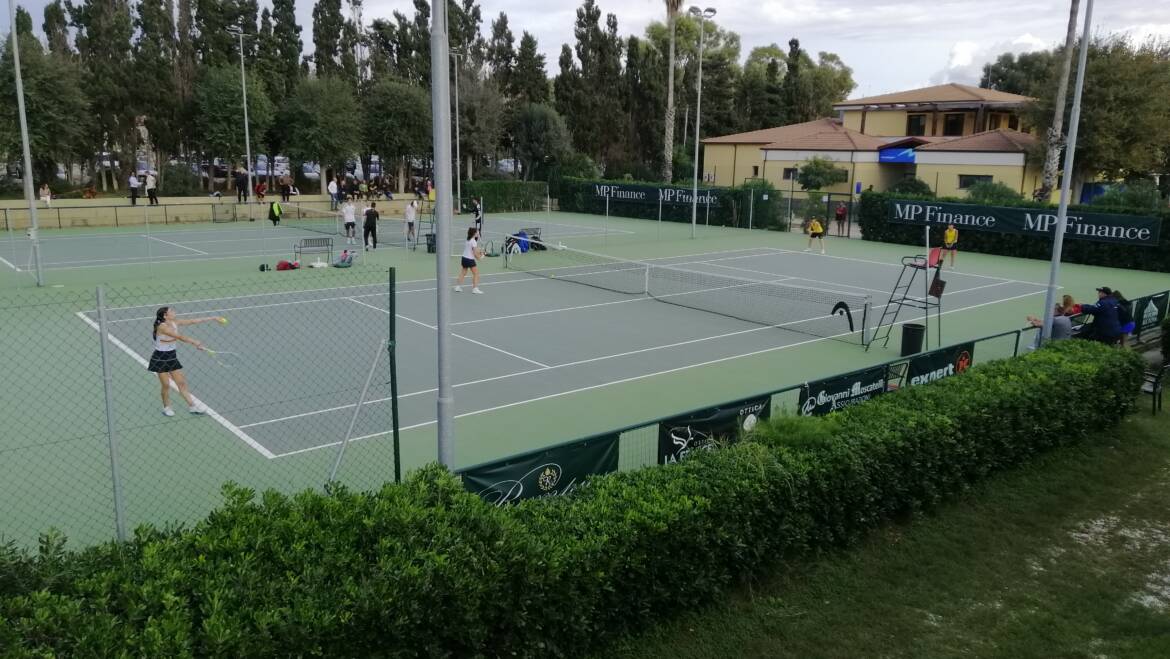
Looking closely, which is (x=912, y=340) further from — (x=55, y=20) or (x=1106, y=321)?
(x=55, y=20)

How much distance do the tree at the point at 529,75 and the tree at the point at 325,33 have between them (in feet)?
45.5

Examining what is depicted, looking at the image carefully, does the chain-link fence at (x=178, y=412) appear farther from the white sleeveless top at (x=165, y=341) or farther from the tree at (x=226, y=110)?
the tree at (x=226, y=110)

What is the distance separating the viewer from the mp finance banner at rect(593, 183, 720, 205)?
1708 inches

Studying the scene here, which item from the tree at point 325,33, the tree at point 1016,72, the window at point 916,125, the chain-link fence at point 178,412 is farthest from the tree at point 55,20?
the tree at point 1016,72

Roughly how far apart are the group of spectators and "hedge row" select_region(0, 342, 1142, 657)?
747 centimetres

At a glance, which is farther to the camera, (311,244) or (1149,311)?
(311,244)

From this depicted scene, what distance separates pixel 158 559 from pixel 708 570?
13.8 ft

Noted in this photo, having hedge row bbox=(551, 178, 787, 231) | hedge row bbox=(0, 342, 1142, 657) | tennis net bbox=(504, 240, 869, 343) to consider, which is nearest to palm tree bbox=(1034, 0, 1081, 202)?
hedge row bbox=(551, 178, 787, 231)

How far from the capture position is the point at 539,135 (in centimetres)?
5712

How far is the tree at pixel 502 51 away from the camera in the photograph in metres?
66.4

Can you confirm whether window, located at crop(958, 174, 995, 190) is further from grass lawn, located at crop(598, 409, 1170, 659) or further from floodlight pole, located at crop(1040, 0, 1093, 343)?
grass lawn, located at crop(598, 409, 1170, 659)

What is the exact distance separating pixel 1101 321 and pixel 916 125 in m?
49.3

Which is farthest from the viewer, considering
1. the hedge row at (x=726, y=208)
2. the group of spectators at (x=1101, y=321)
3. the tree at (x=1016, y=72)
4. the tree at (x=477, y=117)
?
the tree at (x=1016, y=72)

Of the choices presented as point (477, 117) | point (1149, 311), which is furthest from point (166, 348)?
point (477, 117)
